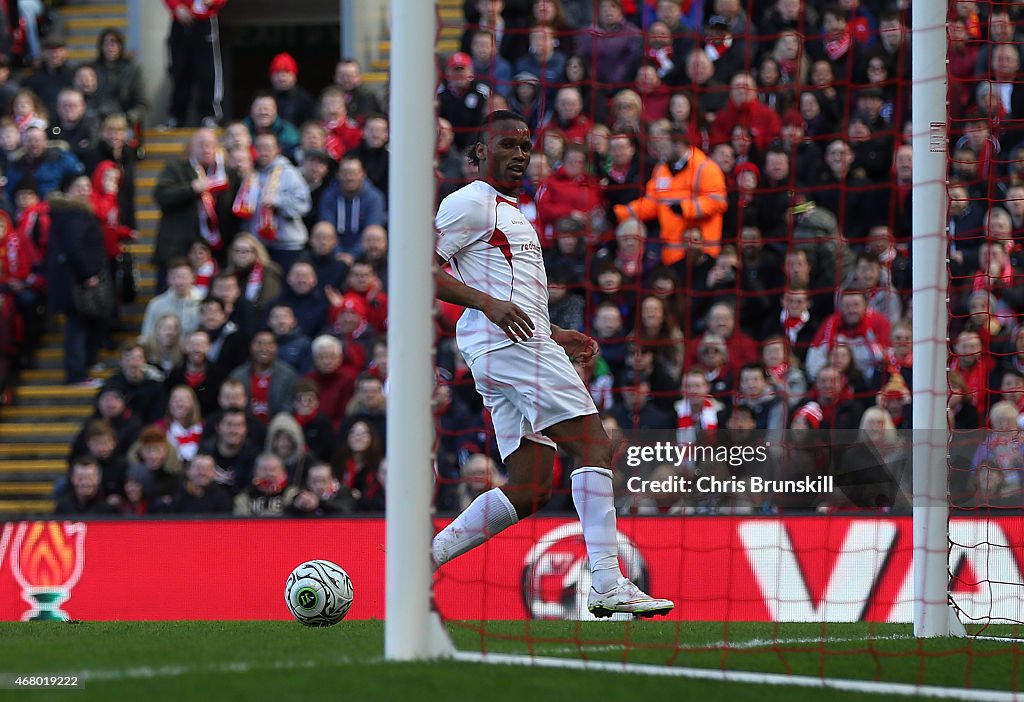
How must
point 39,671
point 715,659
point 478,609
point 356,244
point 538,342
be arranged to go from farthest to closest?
point 356,244, point 478,609, point 538,342, point 715,659, point 39,671

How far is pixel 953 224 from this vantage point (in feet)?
38.5

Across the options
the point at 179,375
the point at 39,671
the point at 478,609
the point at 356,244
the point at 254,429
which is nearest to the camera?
the point at 39,671

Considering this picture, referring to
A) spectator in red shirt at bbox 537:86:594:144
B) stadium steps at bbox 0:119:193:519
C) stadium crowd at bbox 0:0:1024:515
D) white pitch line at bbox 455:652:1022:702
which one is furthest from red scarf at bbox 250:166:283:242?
white pitch line at bbox 455:652:1022:702

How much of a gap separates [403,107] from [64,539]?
492 centimetres

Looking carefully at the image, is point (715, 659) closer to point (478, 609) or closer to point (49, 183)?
point (478, 609)

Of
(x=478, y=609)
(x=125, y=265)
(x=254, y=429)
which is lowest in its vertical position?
(x=478, y=609)

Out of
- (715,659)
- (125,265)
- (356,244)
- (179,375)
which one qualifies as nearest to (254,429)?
(179,375)

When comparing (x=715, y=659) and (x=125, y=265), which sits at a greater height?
(x=125, y=265)

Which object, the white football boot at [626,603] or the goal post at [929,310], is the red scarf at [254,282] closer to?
the goal post at [929,310]

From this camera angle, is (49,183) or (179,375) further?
(49,183)

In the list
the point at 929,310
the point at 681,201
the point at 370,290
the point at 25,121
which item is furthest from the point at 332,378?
the point at 929,310

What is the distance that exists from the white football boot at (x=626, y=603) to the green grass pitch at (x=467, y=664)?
14 centimetres

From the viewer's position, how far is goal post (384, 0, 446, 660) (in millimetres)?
5750

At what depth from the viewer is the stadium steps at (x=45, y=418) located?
537 inches
